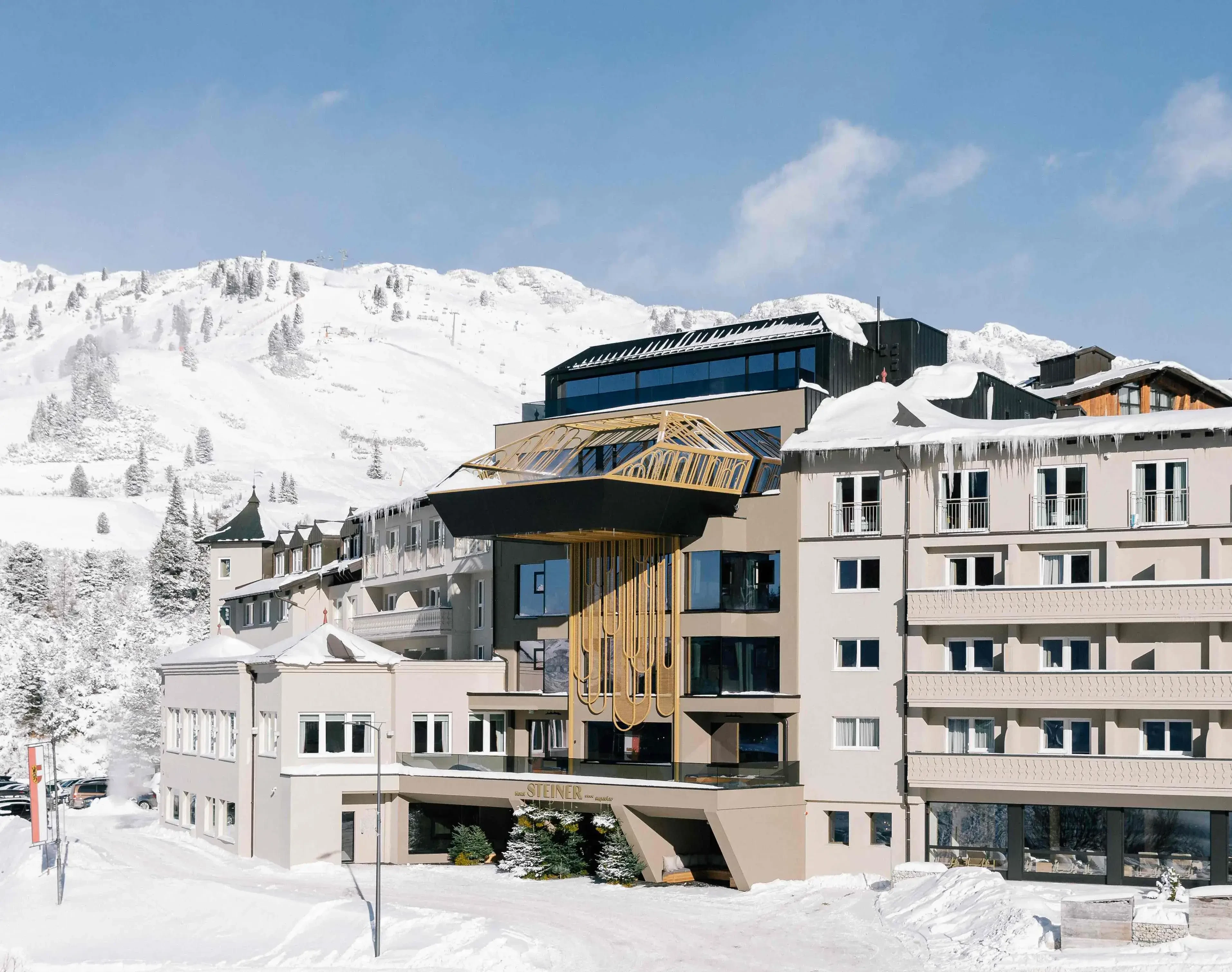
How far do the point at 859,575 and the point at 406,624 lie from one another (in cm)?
2624

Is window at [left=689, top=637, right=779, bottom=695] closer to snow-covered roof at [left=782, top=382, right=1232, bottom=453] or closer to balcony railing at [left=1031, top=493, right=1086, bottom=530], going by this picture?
snow-covered roof at [left=782, top=382, right=1232, bottom=453]

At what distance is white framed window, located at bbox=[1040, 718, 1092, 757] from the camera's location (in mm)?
51969

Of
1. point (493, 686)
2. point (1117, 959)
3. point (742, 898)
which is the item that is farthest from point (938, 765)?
point (493, 686)

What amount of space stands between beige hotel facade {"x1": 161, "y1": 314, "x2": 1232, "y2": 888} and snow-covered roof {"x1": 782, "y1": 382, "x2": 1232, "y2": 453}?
0.44ft

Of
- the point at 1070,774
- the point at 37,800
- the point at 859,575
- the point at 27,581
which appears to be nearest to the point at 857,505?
the point at 859,575

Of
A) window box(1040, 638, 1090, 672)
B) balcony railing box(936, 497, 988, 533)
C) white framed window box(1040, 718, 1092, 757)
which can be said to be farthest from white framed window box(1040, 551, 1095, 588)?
white framed window box(1040, 718, 1092, 757)

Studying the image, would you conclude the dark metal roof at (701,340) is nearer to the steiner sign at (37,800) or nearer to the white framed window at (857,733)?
the white framed window at (857,733)

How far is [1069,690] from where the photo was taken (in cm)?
5125

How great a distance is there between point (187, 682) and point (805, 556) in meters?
31.2

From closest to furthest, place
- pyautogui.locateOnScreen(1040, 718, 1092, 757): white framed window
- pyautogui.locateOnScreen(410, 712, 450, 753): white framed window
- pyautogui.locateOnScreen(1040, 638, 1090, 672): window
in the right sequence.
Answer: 1. pyautogui.locateOnScreen(1040, 718, 1092, 757): white framed window
2. pyautogui.locateOnScreen(1040, 638, 1090, 672): window
3. pyautogui.locateOnScreen(410, 712, 450, 753): white framed window

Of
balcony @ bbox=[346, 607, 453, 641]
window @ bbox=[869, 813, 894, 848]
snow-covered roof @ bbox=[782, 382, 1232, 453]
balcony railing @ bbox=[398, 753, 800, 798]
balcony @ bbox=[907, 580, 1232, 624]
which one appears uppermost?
snow-covered roof @ bbox=[782, 382, 1232, 453]

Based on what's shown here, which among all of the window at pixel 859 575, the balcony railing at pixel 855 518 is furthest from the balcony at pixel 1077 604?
the balcony railing at pixel 855 518

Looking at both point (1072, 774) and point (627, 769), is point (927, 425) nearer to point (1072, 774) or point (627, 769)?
point (1072, 774)

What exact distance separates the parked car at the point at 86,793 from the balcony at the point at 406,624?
20943mm
